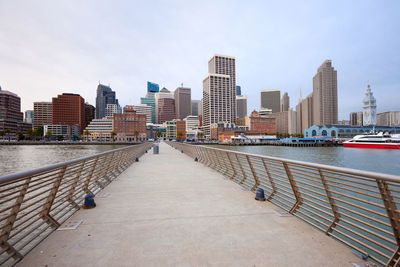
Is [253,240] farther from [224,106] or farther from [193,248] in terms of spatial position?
[224,106]

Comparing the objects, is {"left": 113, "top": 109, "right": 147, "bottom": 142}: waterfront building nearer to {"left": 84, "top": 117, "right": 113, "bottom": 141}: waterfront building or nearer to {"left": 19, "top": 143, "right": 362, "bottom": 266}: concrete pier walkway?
{"left": 84, "top": 117, "right": 113, "bottom": 141}: waterfront building

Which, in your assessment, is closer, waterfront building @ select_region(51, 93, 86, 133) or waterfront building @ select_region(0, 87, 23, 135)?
waterfront building @ select_region(0, 87, 23, 135)

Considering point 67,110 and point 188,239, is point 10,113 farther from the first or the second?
point 188,239

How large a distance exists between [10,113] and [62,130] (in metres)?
36.7

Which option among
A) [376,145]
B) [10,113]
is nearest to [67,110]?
[10,113]

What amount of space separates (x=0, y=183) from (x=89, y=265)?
1483mm

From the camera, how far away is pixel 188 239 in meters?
3.43

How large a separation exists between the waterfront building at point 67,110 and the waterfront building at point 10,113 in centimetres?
2436

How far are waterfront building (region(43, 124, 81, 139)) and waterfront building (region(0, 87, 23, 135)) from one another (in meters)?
19.3

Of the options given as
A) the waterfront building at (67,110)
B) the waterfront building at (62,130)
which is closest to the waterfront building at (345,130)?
the waterfront building at (62,130)

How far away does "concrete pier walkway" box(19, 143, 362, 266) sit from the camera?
288 centimetres

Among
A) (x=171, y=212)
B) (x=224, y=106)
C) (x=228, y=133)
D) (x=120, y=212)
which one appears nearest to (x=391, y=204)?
(x=171, y=212)

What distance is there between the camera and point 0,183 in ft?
8.70

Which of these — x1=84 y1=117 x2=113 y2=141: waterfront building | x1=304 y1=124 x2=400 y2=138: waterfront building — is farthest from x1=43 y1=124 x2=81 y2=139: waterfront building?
x1=304 y1=124 x2=400 y2=138: waterfront building
